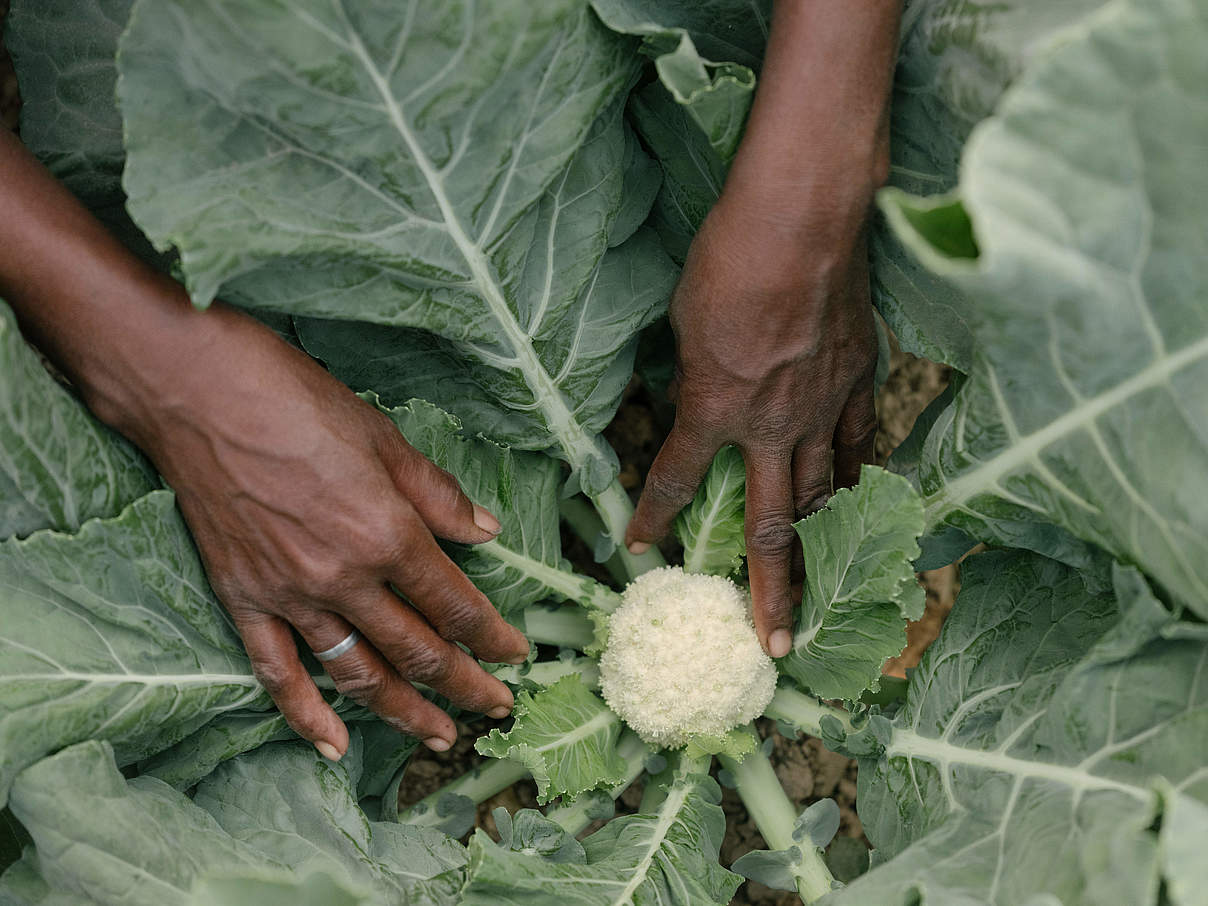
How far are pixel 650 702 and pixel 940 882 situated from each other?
55 cm

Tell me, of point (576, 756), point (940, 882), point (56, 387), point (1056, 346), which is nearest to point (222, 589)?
point (56, 387)

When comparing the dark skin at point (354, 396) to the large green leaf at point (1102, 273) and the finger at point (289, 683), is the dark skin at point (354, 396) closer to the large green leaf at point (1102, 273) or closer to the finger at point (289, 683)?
the finger at point (289, 683)

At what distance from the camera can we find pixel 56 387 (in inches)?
47.1

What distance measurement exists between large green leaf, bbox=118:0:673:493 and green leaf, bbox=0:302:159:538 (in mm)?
244

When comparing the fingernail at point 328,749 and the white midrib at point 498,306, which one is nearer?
the white midrib at point 498,306

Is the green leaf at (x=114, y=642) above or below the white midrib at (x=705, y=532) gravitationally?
above

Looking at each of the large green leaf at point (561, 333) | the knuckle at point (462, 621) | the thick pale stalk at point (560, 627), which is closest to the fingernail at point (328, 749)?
the knuckle at point (462, 621)

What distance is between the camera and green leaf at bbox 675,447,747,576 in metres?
1.49

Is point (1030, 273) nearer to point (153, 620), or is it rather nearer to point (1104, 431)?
point (1104, 431)

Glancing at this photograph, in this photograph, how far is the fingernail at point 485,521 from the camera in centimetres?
139

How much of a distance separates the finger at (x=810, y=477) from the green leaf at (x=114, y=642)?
852mm

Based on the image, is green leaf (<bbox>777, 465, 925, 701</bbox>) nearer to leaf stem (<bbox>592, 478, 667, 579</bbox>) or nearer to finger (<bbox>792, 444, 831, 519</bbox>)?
finger (<bbox>792, 444, 831, 519</bbox>)

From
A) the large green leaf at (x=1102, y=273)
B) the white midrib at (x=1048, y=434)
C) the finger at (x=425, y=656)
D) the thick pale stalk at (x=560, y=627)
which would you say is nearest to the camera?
the large green leaf at (x=1102, y=273)

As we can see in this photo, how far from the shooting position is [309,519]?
1180 mm
